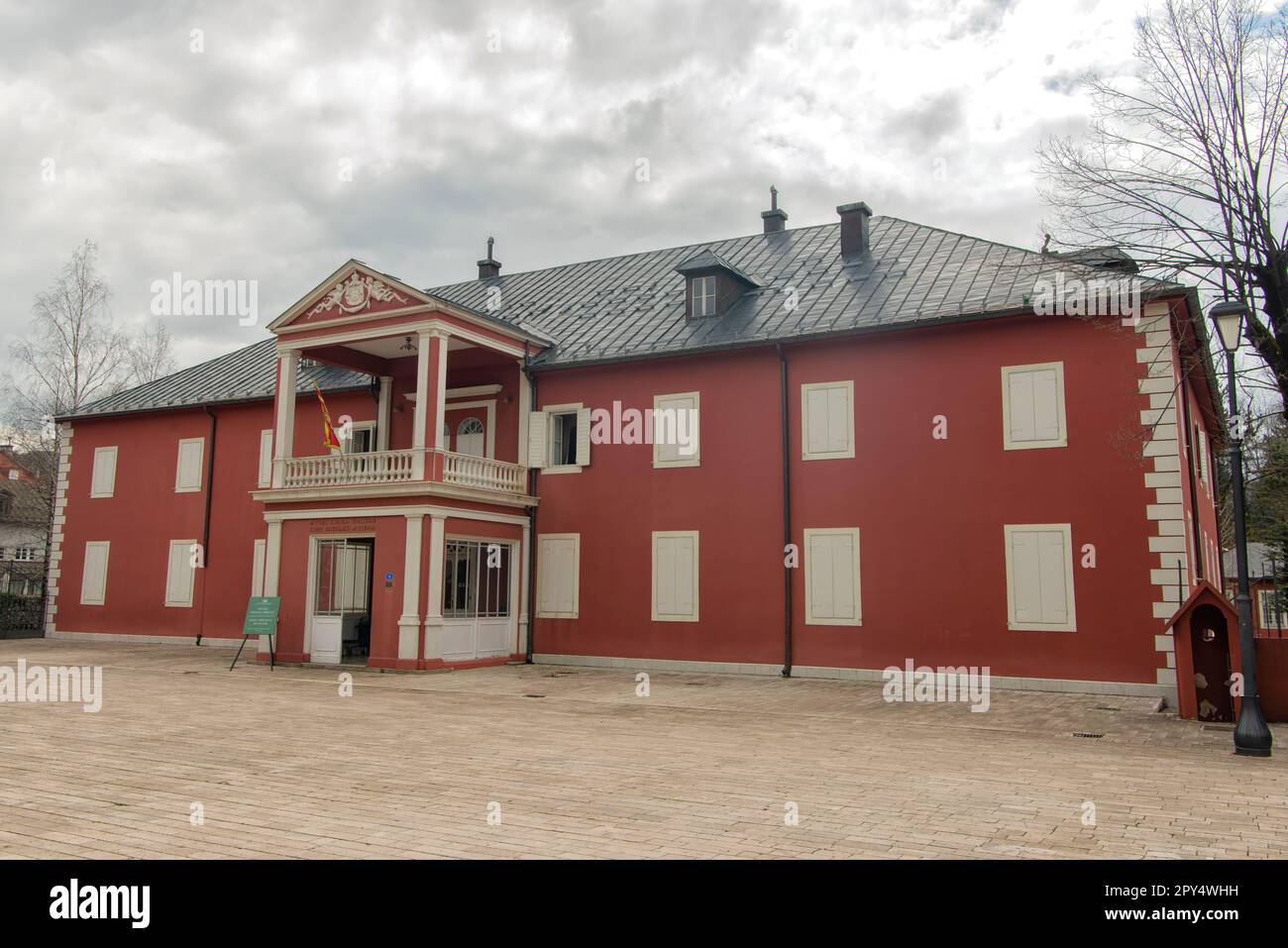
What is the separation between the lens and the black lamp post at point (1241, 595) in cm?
999

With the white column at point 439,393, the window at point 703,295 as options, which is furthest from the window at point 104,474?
the window at point 703,295

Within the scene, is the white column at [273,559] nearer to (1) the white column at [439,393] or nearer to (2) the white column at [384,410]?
(2) the white column at [384,410]

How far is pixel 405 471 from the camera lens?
63.6ft

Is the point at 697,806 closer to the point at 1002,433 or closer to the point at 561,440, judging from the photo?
the point at 1002,433

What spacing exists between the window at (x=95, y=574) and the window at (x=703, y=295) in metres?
18.6

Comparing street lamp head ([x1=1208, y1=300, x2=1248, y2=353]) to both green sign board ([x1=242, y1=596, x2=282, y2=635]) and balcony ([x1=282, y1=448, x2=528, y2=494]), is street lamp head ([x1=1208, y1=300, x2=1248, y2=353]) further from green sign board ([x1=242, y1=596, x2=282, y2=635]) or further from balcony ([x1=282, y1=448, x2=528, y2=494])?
green sign board ([x1=242, y1=596, x2=282, y2=635])

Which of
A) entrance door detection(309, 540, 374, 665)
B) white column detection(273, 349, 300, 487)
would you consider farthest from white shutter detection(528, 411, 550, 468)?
white column detection(273, 349, 300, 487)

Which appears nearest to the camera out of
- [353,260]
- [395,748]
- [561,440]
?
[395,748]

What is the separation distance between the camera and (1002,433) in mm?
17281

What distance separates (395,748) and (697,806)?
415 cm

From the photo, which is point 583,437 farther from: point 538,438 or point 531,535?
point 531,535

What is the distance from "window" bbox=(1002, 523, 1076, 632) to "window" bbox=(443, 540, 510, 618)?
10.6 m

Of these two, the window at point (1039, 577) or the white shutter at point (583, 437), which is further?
the white shutter at point (583, 437)
